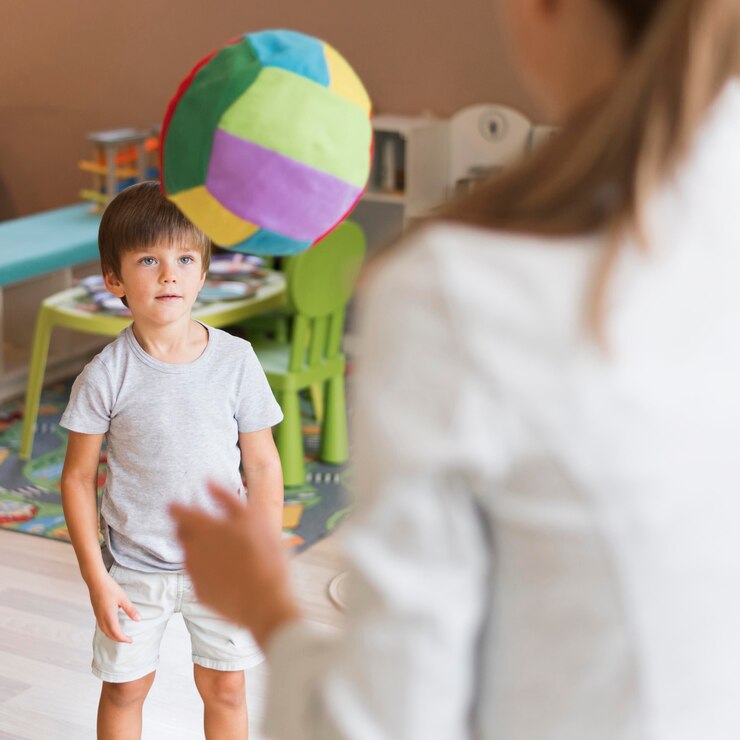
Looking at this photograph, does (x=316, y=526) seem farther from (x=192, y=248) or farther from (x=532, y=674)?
(x=532, y=674)

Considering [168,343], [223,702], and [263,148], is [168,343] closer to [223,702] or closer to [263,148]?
[223,702]

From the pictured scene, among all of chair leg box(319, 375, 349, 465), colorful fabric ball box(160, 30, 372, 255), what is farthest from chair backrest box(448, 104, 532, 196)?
colorful fabric ball box(160, 30, 372, 255)

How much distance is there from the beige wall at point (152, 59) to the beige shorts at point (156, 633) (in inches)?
117

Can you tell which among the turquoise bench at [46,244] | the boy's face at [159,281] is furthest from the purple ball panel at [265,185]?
the turquoise bench at [46,244]

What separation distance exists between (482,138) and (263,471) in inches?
111

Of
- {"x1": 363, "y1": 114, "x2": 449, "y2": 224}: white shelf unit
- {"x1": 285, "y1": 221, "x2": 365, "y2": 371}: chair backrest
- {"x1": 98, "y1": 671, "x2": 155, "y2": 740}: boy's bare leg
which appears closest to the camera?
{"x1": 98, "y1": 671, "x2": 155, "y2": 740}: boy's bare leg

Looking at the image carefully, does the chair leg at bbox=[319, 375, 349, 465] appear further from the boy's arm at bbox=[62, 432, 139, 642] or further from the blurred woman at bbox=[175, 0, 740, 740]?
the blurred woman at bbox=[175, 0, 740, 740]

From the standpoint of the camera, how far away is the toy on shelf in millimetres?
4270

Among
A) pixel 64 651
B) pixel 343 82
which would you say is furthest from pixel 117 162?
pixel 343 82

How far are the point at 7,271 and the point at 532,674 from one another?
3.26m

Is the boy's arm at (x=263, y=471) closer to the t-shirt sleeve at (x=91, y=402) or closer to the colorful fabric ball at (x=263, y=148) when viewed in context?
the t-shirt sleeve at (x=91, y=402)

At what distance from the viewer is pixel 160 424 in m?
1.55

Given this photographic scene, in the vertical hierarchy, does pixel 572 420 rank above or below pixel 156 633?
above

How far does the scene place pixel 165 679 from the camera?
7.45 ft
